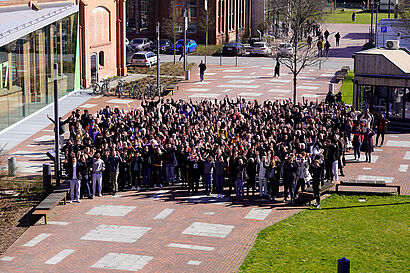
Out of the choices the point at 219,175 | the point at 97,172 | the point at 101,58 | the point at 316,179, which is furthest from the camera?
the point at 101,58

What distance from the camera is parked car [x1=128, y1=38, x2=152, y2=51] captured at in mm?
69438

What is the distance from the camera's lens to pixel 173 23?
66750mm

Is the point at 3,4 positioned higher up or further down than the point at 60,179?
higher up

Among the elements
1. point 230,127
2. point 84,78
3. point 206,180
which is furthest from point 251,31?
point 206,180

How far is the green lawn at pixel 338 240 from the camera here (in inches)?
712

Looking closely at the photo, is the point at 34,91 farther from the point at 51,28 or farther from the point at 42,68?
the point at 51,28

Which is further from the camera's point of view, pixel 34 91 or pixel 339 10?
pixel 339 10

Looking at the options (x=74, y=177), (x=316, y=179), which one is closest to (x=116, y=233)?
(x=74, y=177)

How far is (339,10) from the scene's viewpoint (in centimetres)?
13888

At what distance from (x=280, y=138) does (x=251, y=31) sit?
2509 inches

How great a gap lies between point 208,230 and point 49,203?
530cm

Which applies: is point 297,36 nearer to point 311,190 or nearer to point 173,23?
point 311,190

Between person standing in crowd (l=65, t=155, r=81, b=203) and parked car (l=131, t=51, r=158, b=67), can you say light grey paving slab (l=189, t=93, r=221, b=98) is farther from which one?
person standing in crowd (l=65, t=155, r=81, b=203)

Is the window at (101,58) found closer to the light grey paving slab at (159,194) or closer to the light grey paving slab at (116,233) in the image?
the light grey paving slab at (159,194)
